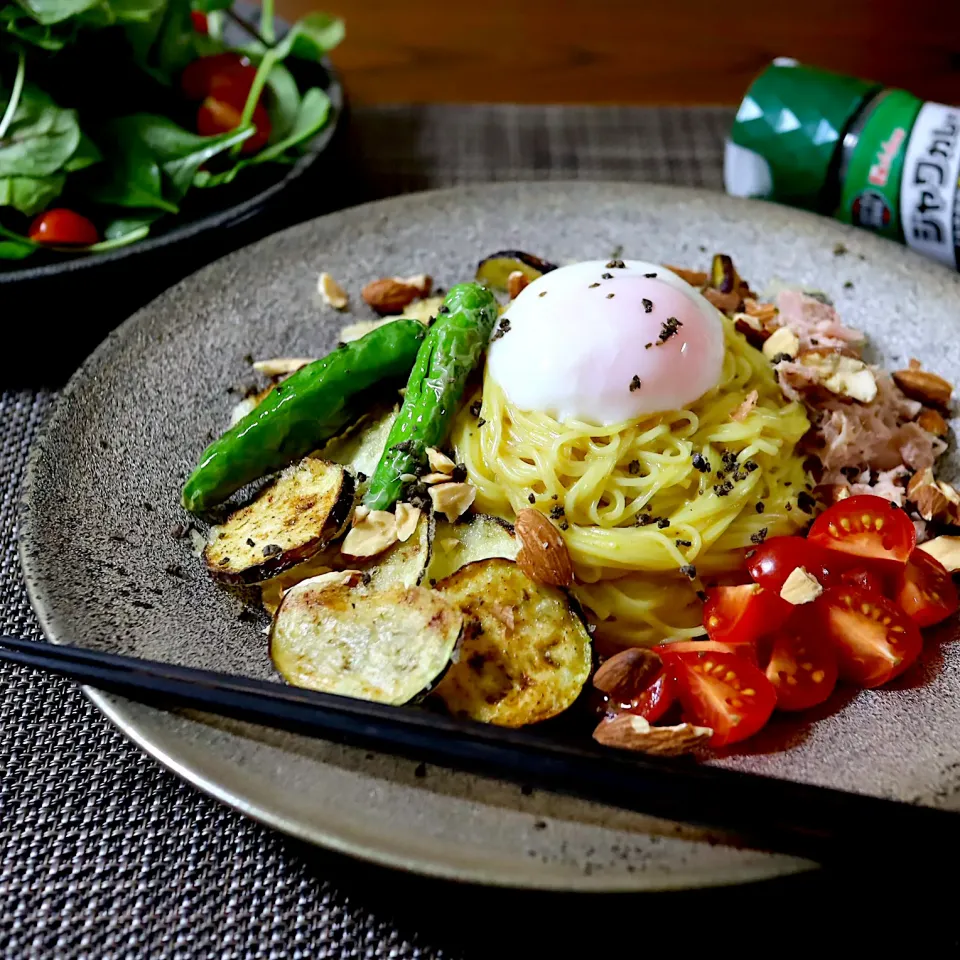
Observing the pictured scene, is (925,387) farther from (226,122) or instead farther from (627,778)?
(226,122)

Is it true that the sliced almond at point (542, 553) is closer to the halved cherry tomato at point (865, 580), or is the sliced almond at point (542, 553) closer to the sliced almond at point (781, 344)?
the halved cherry tomato at point (865, 580)

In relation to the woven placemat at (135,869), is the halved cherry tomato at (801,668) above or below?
above

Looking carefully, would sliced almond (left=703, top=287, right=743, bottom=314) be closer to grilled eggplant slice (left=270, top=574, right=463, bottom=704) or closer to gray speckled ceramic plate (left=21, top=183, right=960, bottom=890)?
gray speckled ceramic plate (left=21, top=183, right=960, bottom=890)

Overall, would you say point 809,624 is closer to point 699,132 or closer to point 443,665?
point 443,665

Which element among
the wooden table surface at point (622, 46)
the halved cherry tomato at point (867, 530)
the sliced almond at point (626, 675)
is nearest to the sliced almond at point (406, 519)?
the sliced almond at point (626, 675)

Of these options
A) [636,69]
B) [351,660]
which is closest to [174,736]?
[351,660]

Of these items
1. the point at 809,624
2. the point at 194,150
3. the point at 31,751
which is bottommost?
the point at 31,751
